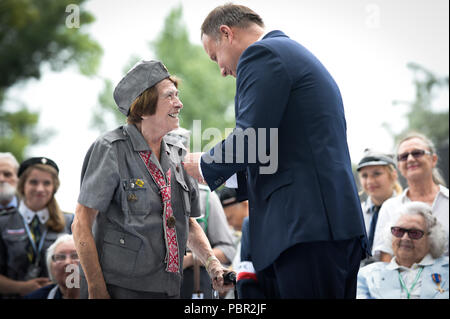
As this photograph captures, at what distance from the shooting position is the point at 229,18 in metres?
2.42

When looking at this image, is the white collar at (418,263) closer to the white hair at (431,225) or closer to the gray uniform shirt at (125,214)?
the white hair at (431,225)

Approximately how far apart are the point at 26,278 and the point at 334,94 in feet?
9.73

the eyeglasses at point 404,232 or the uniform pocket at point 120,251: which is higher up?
the eyeglasses at point 404,232

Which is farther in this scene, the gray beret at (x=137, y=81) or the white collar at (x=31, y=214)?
the white collar at (x=31, y=214)

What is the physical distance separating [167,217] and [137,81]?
0.57 metres

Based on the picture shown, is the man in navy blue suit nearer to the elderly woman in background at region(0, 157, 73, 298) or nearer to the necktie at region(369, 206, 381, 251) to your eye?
the necktie at region(369, 206, 381, 251)

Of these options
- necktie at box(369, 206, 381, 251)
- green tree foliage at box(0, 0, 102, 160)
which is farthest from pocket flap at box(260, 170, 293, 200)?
green tree foliage at box(0, 0, 102, 160)

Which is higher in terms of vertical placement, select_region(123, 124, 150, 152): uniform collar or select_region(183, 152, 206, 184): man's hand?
select_region(123, 124, 150, 152): uniform collar

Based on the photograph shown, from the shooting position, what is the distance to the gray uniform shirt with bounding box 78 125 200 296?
2.14 metres

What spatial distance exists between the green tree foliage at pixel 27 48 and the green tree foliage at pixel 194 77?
3025 mm

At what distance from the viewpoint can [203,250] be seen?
2514 mm

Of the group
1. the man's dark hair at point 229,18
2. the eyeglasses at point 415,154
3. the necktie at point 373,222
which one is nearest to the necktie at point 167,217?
the man's dark hair at point 229,18

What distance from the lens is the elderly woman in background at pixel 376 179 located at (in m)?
4.62

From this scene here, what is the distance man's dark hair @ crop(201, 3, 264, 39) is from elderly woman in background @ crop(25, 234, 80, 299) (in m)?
1.90
